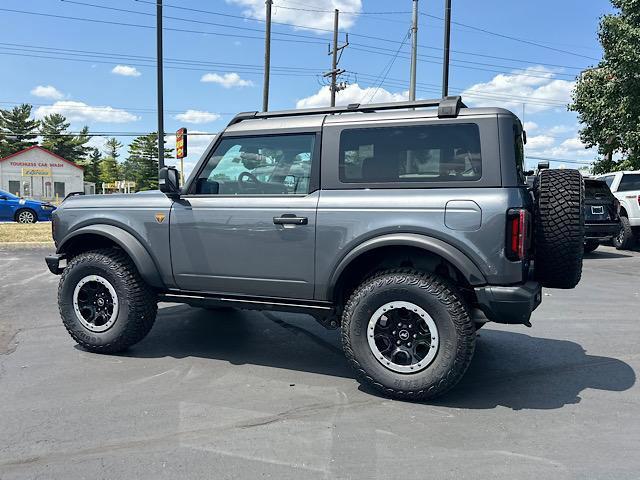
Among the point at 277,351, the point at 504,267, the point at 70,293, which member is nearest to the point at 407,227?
the point at 504,267

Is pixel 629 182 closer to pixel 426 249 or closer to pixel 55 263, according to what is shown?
pixel 426 249

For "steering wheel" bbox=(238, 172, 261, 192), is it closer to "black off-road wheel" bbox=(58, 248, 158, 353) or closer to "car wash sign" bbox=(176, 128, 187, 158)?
"black off-road wheel" bbox=(58, 248, 158, 353)

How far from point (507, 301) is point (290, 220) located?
163cm

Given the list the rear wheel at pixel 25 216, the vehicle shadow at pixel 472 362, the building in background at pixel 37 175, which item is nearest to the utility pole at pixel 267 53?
the rear wheel at pixel 25 216

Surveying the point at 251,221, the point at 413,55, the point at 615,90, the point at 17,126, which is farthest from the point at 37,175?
the point at 251,221

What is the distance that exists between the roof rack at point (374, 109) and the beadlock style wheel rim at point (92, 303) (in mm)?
1883

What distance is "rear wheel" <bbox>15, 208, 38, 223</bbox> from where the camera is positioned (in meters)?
19.0

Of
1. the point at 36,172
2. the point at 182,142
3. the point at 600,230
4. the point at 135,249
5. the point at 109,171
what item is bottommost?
the point at 600,230

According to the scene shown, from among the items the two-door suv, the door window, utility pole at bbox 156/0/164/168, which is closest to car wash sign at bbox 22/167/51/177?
→ utility pole at bbox 156/0/164/168

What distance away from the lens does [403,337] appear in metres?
3.74

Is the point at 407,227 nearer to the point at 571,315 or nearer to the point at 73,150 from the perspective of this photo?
the point at 571,315

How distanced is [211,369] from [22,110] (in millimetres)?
85192

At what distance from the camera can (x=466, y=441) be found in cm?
312

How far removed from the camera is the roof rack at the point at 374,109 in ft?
12.4
